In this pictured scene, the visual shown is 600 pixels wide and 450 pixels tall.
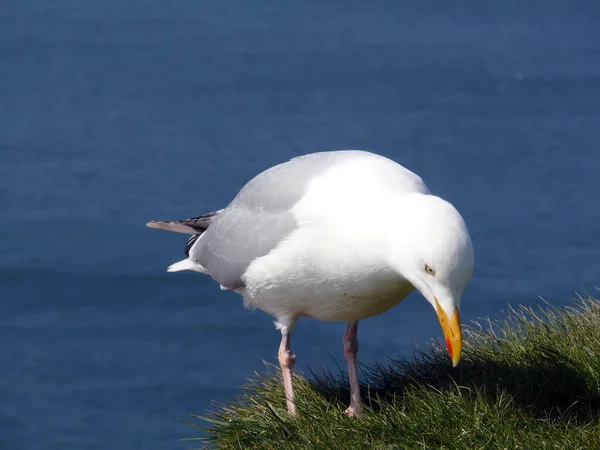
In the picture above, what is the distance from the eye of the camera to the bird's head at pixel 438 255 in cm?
482

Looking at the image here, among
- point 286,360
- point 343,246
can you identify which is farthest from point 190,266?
point 343,246

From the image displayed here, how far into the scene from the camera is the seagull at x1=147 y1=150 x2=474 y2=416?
4.90 metres

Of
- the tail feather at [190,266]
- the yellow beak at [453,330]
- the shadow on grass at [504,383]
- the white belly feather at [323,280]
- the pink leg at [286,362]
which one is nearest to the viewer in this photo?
the yellow beak at [453,330]

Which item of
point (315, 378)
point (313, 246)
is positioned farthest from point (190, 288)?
point (313, 246)

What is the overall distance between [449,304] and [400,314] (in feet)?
26.2

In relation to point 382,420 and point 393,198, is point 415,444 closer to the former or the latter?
point 382,420

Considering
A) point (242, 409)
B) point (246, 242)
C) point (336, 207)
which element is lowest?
point (242, 409)

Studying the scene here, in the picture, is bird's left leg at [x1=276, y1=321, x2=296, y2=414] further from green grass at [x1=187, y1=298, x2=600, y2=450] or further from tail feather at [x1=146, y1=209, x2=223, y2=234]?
tail feather at [x1=146, y1=209, x2=223, y2=234]

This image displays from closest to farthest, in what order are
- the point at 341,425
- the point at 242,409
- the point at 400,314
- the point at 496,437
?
the point at 496,437
the point at 341,425
the point at 242,409
the point at 400,314

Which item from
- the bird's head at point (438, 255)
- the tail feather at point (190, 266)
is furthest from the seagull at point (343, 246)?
the tail feather at point (190, 266)

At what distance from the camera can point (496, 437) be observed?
4918 mm

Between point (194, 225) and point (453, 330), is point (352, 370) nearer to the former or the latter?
point (453, 330)

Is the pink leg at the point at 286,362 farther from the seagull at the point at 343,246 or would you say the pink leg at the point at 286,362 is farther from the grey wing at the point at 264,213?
the grey wing at the point at 264,213

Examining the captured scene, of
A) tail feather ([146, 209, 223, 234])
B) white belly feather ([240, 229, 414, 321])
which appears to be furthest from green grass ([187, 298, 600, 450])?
tail feather ([146, 209, 223, 234])
